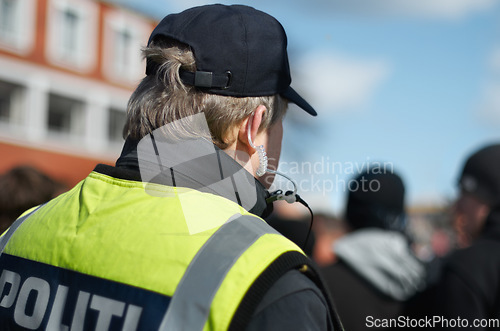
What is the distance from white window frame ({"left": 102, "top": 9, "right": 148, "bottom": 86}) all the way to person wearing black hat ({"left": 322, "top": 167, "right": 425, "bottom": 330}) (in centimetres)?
1849

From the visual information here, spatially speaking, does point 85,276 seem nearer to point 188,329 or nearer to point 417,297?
point 188,329

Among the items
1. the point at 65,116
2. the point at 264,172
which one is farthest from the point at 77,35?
the point at 264,172

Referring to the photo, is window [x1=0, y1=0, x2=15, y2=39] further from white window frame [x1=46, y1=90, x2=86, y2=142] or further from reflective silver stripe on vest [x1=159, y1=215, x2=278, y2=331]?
reflective silver stripe on vest [x1=159, y1=215, x2=278, y2=331]

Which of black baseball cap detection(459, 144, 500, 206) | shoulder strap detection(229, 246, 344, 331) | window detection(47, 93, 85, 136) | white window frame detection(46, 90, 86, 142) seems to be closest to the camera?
shoulder strap detection(229, 246, 344, 331)

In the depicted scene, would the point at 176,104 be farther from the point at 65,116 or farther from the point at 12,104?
the point at 65,116

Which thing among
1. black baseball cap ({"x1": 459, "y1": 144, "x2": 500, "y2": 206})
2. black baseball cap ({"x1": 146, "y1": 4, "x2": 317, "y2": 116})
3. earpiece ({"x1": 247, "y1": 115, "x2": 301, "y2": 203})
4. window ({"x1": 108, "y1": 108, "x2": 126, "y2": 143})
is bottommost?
window ({"x1": 108, "y1": 108, "x2": 126, "y2": 143})

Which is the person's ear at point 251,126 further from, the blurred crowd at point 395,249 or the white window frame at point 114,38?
the white window frame at point 114,38

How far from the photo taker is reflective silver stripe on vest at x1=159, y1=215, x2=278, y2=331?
40.8 inches

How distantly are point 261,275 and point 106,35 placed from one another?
70.4 feet

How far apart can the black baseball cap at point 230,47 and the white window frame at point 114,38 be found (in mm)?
19900

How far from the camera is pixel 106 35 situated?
21.0 meters

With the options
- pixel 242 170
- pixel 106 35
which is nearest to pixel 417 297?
pixel 242 170

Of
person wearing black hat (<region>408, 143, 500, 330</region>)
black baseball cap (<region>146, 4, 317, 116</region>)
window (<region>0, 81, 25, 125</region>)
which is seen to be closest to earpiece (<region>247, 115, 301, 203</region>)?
black baseball cap (<region>146, 4, 317, 116</region>)

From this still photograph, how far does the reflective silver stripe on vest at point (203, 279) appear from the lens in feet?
3.40
